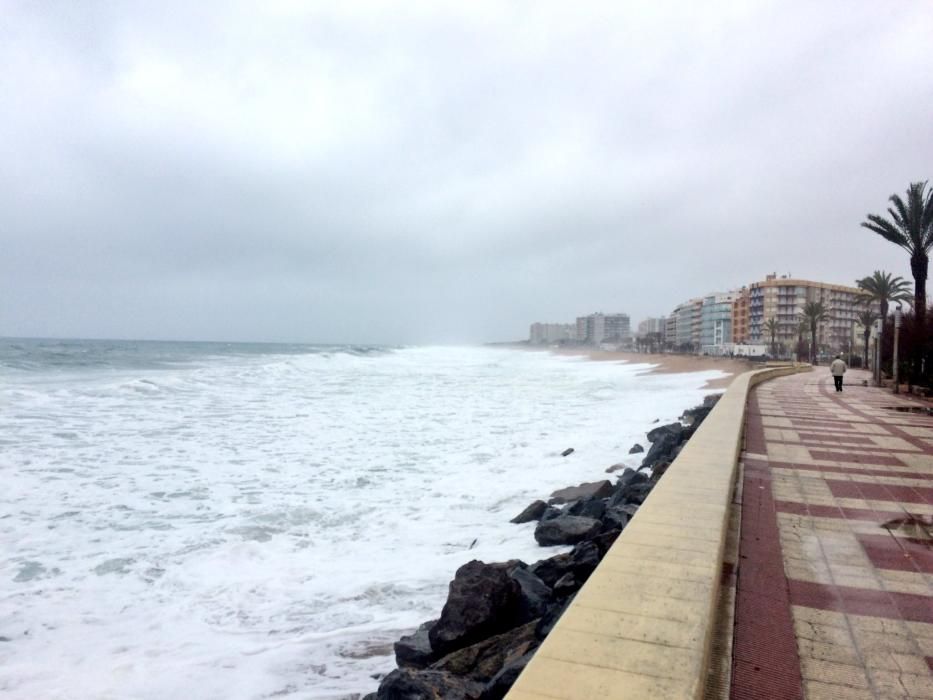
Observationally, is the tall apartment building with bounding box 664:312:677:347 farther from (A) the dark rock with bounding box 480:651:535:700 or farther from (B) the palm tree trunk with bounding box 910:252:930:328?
(A) the dark rock with bounding box 480:651:535:700

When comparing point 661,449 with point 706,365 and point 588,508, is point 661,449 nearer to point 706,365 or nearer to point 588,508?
point 588,508

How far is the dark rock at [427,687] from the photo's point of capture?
10.4 ft

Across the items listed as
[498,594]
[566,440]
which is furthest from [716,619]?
[566,440]

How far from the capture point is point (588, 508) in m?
7.33

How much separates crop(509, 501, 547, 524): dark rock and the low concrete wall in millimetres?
3648

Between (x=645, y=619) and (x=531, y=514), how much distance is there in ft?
17.5

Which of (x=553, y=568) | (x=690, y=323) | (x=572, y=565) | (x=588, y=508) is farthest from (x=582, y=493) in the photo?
(x=690, y=323)

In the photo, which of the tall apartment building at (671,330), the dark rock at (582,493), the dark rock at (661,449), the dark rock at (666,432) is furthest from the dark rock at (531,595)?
the tall apartment building at (671,330)

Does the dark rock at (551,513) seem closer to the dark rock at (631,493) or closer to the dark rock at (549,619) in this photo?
the dark rock at (631,493)

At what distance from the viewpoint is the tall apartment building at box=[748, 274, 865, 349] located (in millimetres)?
99625

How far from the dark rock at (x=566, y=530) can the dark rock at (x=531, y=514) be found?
0.95 meters

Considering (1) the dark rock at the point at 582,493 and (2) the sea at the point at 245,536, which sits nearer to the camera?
(2) the sea at the point at 245,536

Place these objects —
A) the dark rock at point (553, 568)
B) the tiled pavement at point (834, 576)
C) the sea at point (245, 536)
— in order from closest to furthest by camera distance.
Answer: the tiled pavement at point (834, 576) < the sea at point (245, 536) < the dark rock at point (553, 568)

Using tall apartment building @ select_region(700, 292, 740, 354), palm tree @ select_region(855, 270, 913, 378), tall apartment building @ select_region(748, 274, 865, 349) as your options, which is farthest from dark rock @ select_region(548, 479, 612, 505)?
tall apartment building @ select_region(700, 292, 740, 354)
